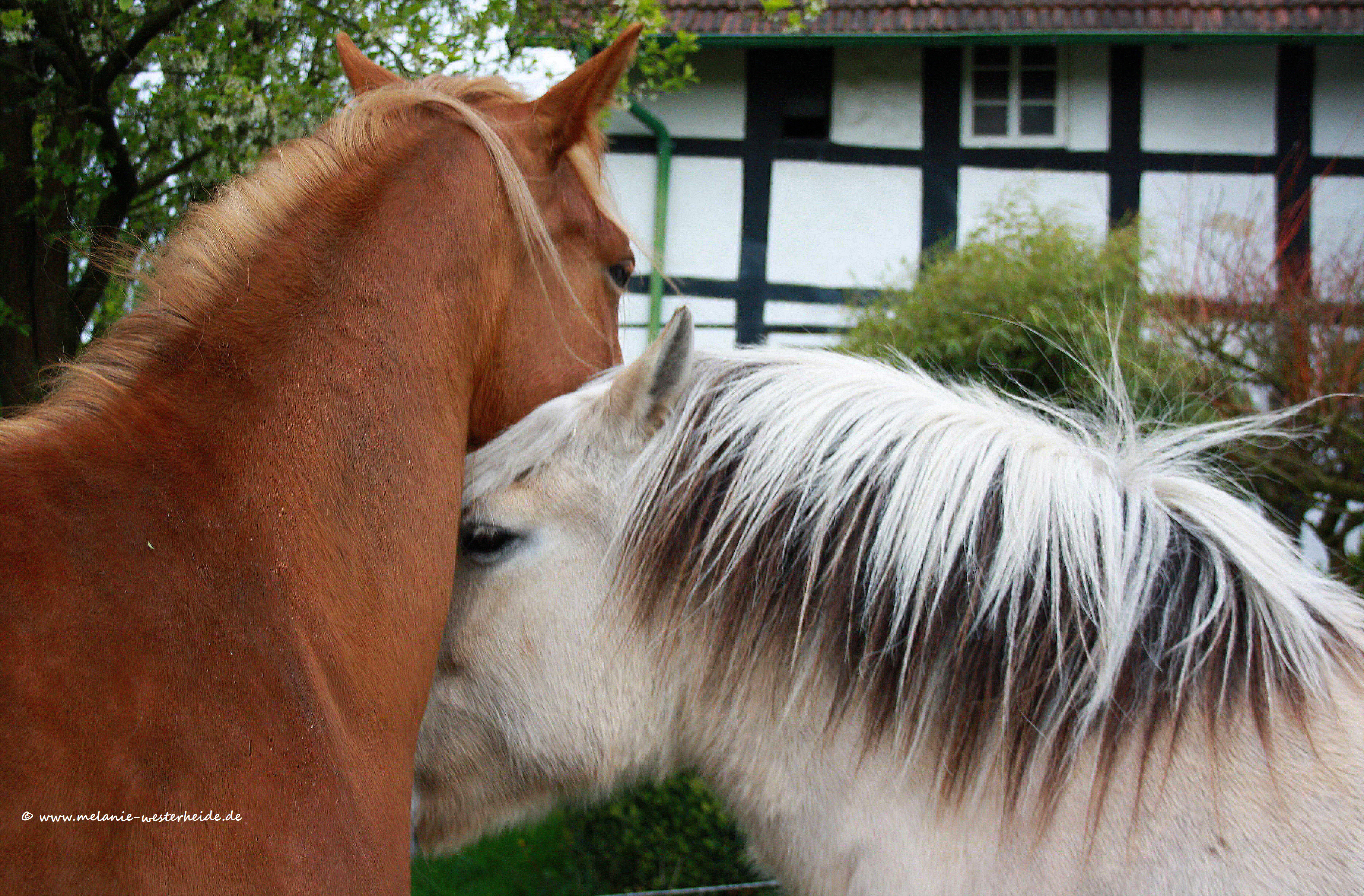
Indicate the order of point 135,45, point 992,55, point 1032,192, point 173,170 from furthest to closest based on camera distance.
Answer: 1. point 992,55
2. point 1032,192
3. point 173,170
4. point 135,45

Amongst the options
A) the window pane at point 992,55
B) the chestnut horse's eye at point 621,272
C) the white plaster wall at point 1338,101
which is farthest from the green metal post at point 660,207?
the white plaster wall at point 1338,101

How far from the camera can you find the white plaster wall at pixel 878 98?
853cm

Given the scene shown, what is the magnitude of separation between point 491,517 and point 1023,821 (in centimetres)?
97

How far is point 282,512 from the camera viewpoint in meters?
1.28

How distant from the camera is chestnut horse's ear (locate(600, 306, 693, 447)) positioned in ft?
4.71

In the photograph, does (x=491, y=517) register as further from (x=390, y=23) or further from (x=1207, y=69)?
(x=1207, y=69)

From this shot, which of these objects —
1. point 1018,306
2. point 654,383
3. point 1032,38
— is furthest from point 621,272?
point 1032,38

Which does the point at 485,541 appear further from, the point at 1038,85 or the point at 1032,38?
the point at 1038,85

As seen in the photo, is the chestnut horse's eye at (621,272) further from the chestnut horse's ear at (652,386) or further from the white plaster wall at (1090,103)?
the white plaster wall at (1090,103)

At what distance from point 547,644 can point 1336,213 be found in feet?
31.4

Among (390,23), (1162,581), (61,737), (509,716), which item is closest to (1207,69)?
(390,23)

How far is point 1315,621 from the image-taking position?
1344mm

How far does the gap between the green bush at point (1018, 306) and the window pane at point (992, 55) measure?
332 cm

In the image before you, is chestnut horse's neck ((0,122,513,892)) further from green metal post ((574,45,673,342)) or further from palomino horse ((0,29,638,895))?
green metal post ((574,45,673,342))
